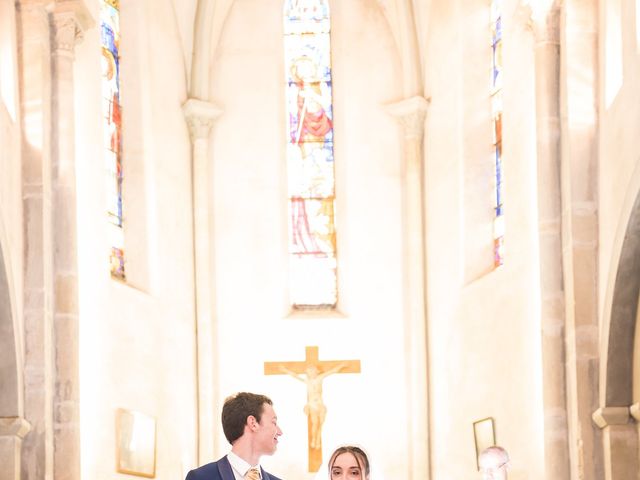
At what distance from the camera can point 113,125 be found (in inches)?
722

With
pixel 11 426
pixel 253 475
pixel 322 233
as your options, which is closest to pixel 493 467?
pixel 253 475

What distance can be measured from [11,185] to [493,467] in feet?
20.8

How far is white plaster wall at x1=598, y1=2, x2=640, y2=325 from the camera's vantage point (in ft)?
41.4

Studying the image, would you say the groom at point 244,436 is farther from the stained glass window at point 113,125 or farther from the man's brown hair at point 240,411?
the stained glass window at point 113,125

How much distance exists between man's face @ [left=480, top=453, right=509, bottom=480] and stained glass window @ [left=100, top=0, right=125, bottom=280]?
8850mm

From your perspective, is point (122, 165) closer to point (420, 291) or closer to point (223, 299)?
point (223, 299)

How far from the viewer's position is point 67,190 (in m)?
15.1

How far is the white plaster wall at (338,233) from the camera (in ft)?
63.7

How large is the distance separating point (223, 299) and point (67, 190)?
197 inches

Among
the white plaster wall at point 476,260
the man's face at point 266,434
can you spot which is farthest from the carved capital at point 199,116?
the man's face at point 266,434

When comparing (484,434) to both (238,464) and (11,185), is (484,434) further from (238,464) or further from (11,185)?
(238,464)

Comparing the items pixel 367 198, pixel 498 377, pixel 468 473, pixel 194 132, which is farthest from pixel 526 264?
pixel 194 132

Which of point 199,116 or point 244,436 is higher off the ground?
point 199,116

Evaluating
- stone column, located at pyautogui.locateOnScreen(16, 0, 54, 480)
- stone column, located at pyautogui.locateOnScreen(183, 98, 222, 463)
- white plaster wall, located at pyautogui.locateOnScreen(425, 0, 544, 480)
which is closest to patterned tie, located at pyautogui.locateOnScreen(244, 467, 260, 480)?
stone column, located at pyautogui.locateOnScreen(16, 0, 54, 480)
